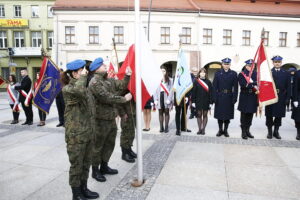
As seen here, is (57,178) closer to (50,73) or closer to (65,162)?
(65,162)

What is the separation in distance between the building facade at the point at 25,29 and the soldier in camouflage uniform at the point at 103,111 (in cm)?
3247

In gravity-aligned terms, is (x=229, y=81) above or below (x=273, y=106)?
above

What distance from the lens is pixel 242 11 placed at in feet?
90.0

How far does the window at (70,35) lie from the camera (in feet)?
88.4

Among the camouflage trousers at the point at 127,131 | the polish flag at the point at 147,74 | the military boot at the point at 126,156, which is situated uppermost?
the polish flag at the point at 147,74

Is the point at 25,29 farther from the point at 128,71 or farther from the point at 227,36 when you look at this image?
Result: the point at 128,71

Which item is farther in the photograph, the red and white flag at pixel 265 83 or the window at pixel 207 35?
the window at pixel 207 35

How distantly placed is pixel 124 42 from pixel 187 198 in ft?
82.2

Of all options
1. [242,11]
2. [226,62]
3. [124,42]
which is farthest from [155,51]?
[226,62]

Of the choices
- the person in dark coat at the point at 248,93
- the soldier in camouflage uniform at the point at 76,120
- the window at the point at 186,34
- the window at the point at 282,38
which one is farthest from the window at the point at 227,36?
the soldier in camouflage uniform at the point at 76,120

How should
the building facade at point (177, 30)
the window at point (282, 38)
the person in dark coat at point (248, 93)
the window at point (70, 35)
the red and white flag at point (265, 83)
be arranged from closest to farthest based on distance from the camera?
1. the red and white flag at point (265, 83)
2. the person in dark coat at point (248, 93)
3. the building facade at point (177, 30)
4. the window at point (70, 35)
5. the window at point (282, 38)

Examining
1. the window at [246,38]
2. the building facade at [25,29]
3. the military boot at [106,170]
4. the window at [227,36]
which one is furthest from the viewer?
the building facade at [25,29]

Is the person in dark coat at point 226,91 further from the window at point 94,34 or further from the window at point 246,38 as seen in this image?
the window at point 246,38

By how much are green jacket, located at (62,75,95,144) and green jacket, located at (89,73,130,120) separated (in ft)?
1.48
